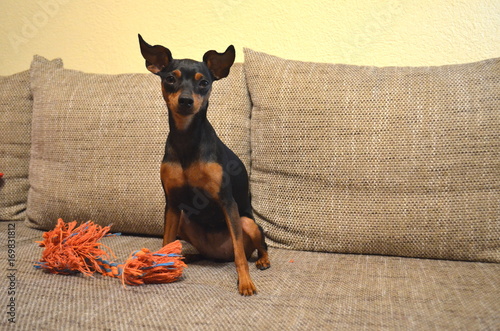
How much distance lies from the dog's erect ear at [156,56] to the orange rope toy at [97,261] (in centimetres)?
52

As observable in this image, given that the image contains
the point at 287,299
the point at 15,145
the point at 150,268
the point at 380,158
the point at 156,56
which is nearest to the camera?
the point at 287,299

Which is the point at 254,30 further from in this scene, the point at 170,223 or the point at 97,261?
the point at 97,261

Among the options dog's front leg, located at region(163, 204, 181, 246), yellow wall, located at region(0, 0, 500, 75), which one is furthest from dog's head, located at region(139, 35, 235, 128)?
yellow wall, located at region(0, 0, 500, 75)

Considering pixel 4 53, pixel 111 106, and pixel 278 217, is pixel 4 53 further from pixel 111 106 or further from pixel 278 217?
pixel 278 217

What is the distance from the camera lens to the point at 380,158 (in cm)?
137

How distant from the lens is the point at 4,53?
7.83 feet

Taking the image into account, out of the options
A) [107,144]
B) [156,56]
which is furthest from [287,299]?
[107,144]

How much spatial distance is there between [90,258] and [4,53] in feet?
5.68

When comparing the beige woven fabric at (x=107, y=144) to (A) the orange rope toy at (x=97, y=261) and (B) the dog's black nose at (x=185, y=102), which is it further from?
(B) the dog's black nose at (x=185, y=102)

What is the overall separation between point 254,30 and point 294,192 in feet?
2.68

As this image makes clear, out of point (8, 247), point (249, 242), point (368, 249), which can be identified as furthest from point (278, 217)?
point (8, 247)

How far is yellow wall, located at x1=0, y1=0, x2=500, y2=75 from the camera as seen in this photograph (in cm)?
167

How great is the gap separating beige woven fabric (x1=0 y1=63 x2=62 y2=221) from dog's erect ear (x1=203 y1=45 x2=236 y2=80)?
3.43 ft

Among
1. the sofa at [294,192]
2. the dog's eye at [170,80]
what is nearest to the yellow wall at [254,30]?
the sofa at [294,192]
